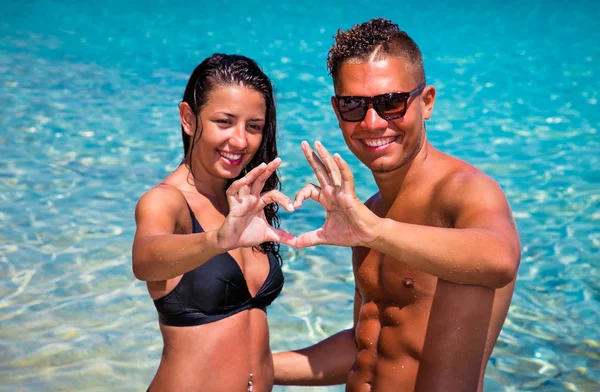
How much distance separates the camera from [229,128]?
3.13m

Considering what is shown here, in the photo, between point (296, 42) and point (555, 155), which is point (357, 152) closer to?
point (555, 155)

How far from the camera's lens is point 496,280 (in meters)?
2.56

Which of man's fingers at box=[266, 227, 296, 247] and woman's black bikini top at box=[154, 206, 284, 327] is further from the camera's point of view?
A: woman's black bikini top at box=[154, 206, 284, 327]

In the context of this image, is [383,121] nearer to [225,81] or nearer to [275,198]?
[275,198]

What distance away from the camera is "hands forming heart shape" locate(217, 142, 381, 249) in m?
2.44

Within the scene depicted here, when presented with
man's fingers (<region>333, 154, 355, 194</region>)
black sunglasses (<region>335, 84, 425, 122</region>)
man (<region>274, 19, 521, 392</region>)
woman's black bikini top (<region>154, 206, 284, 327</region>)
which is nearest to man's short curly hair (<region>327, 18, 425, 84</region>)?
man (<region>274, 19, 521, 392</region>)

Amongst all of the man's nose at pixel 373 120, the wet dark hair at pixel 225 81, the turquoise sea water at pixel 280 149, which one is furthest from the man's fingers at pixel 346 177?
the turquoise sea water at pixel 280 149

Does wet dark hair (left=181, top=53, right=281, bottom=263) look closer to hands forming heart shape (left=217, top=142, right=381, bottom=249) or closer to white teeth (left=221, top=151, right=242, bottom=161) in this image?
white teeth (left=221, top=151, right=242, bottom=161)

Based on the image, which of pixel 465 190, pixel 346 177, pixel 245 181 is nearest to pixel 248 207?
pixel 245 181

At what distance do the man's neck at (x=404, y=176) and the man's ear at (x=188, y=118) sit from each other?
80cm

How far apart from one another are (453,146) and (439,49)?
17.1 feet

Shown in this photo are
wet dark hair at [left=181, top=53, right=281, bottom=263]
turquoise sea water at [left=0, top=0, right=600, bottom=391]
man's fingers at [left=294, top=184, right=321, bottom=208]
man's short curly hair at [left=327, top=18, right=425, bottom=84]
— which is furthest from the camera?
turquoise sea water at [left=0, top=0, right=600, bottom=391]

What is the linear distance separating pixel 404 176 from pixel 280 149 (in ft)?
18.1

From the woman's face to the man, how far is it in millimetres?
373
